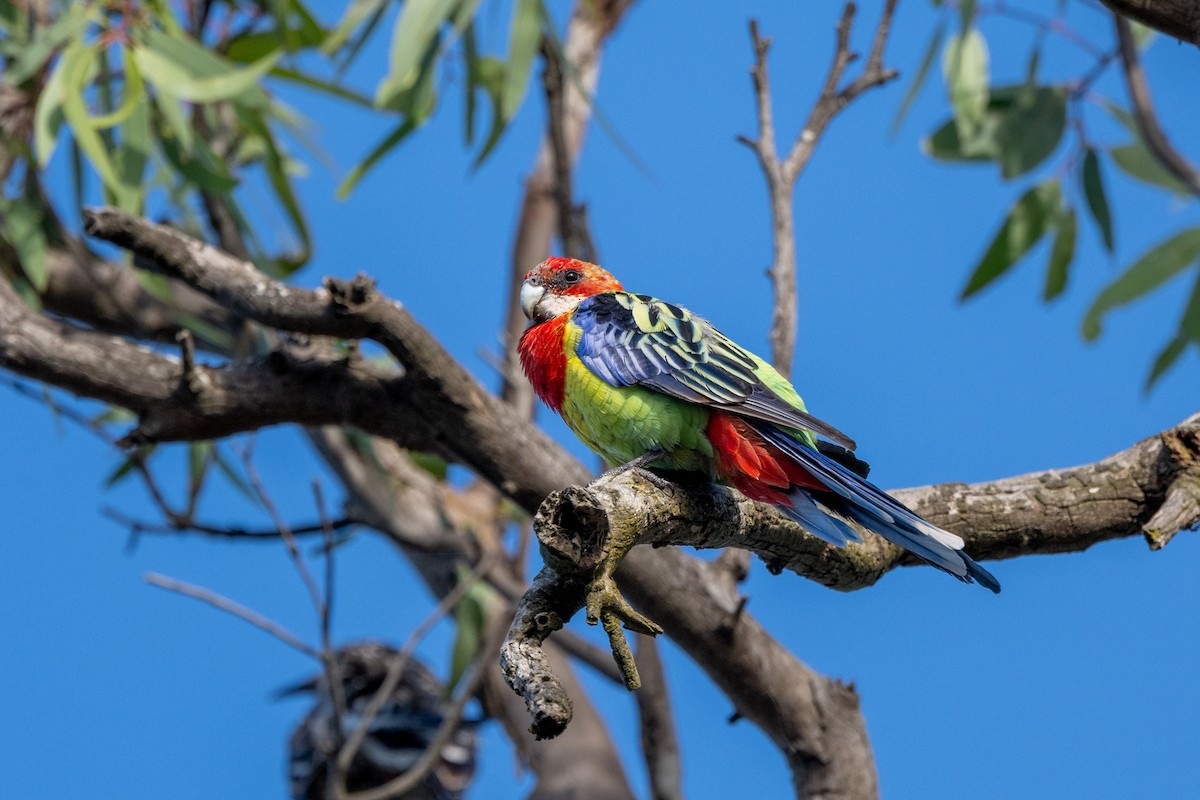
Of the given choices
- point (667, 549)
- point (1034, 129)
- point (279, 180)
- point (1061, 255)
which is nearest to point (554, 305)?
point (667, 549)

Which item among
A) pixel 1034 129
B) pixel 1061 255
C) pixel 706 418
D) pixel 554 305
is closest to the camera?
pixel 706 418

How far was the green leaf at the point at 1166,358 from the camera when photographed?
405 cm

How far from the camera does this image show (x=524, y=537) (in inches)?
171

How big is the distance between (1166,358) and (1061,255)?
0.46 m

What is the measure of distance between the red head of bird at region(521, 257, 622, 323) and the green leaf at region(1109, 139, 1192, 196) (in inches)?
88.1

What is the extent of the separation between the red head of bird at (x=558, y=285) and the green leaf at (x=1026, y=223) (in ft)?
5.90

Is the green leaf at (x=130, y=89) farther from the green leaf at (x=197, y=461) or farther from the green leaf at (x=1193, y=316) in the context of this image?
the green leaf at (x=1193, y=316)

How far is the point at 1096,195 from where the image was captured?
4051 millimetres

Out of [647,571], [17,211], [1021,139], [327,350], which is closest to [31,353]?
[327,350]

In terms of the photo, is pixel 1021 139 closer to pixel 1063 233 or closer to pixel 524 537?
pixel 1063 233

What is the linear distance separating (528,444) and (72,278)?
196cm

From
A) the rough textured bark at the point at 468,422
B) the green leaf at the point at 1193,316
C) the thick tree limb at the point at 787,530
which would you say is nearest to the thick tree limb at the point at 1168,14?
the thick tree limb at the point at 787,530

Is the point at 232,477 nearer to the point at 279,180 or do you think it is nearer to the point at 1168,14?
the point at 279,180

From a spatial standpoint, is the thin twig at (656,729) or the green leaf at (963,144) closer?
the thin twig at (656,729)
